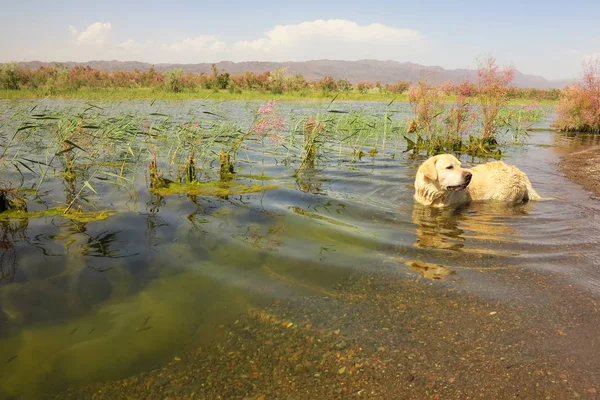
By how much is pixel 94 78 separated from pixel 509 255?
46104mm

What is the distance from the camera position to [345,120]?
14703 millimetres

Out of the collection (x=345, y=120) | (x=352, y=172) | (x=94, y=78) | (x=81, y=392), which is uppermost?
(x=94, y=78)

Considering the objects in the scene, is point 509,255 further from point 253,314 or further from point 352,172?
point 352,172

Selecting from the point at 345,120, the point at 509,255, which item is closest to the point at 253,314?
the point at 509,255

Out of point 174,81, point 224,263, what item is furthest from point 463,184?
point 174,81

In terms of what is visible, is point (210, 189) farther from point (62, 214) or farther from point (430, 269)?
point (430, 269)

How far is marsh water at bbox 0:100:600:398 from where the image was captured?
3.17 meters

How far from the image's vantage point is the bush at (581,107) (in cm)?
1948

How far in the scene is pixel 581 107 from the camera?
2028cm

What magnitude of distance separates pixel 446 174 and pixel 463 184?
307 millimetres

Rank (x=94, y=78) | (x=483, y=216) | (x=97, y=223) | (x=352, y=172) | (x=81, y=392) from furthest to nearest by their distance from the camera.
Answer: (x=94, y=78), (x=352, y=172), (x=483, y=216), (x=97, y=223), (x=81, y=392)

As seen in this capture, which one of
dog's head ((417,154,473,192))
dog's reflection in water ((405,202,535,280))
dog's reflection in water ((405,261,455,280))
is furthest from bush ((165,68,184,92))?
dog's reflection in water ((405,261,455,280))

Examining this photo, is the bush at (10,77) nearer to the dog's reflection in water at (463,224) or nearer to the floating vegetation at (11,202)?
the floating vegetation at (11,202)

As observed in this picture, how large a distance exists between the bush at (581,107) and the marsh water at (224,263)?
1508 cm
